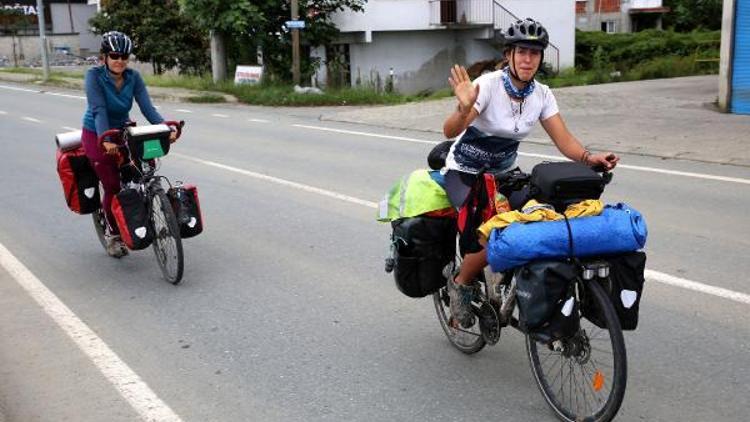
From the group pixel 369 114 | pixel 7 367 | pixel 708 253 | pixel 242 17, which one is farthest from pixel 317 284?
pixel 242 17

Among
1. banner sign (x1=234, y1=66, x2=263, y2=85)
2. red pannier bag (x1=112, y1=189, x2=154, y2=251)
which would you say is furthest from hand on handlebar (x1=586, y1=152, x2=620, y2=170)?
banner sign (x1=234, y1=66, x2=263, y2=85)

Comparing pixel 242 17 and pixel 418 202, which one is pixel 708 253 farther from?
pixel 242 17

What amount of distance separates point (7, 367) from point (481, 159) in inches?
120

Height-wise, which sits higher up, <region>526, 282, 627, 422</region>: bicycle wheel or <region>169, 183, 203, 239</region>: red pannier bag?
<region>169, 183, 203, 239</region>: red pannier bag

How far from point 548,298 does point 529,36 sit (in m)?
1.29

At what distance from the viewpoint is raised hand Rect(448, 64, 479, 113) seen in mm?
3734

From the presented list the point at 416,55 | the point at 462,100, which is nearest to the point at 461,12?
the point at 416,55

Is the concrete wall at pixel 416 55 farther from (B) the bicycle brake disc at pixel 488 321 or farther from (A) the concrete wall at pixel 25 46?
(A) the concrete wall at pixel 25 46

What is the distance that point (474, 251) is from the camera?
13.5 feet

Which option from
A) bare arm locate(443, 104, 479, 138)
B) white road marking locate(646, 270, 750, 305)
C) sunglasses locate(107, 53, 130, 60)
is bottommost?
white road marking locate(646, 270, 750, 305)

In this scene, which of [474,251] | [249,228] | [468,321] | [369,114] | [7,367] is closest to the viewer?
[474,251]

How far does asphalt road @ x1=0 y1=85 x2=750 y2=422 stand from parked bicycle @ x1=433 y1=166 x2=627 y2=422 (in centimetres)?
21

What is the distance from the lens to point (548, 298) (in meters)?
3.41

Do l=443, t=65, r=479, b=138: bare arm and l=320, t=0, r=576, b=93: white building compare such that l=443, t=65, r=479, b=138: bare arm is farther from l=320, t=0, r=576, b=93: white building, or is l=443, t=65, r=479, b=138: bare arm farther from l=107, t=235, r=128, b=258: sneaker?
l=320, t=0, r=576, b=93: white building
